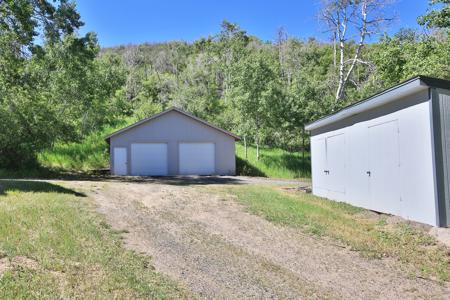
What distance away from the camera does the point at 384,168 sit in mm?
9867

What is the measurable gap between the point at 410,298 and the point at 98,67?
83.2 feet

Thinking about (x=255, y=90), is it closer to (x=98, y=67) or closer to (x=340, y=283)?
(x=98, y=67)

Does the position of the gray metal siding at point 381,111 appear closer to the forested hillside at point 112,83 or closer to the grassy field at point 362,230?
the grassy field at point 362,230

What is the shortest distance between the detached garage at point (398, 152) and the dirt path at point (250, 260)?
8.36ft

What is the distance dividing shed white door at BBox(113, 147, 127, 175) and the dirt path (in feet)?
50.2

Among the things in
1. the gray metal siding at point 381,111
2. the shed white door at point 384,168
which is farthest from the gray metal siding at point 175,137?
the shed white door at point 384,168

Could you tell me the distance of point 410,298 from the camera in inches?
191

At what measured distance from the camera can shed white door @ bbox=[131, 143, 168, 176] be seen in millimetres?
24562

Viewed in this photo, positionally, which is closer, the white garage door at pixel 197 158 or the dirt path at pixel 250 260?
the dirt path at pixel 250 260

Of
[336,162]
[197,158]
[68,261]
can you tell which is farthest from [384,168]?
[197,158]

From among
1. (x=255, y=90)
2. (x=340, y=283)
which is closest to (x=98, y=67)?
(x=255, y=90)

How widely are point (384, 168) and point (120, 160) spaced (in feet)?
58.8

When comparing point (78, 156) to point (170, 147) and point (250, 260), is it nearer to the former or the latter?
point (170, 147)

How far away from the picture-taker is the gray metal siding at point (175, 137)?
24.7m
